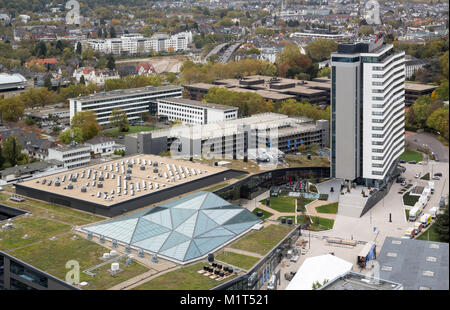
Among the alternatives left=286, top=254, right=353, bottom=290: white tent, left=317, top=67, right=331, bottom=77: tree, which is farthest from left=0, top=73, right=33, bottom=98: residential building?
left=286, top=254, right=353, bottom=290: white tent

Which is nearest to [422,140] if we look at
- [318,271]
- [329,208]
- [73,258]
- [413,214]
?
[329,208]

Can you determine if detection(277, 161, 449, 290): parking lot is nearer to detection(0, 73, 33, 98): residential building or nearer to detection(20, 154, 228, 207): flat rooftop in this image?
detection(20, 154, 228, 207): flat rooftop

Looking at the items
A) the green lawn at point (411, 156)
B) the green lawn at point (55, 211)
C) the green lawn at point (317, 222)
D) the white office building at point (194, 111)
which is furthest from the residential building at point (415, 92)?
the green lawn at point (55, 211)

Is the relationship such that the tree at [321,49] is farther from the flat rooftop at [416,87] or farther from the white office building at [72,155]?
the white office building at [72,155]

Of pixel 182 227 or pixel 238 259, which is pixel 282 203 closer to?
A: pixel 182 227
